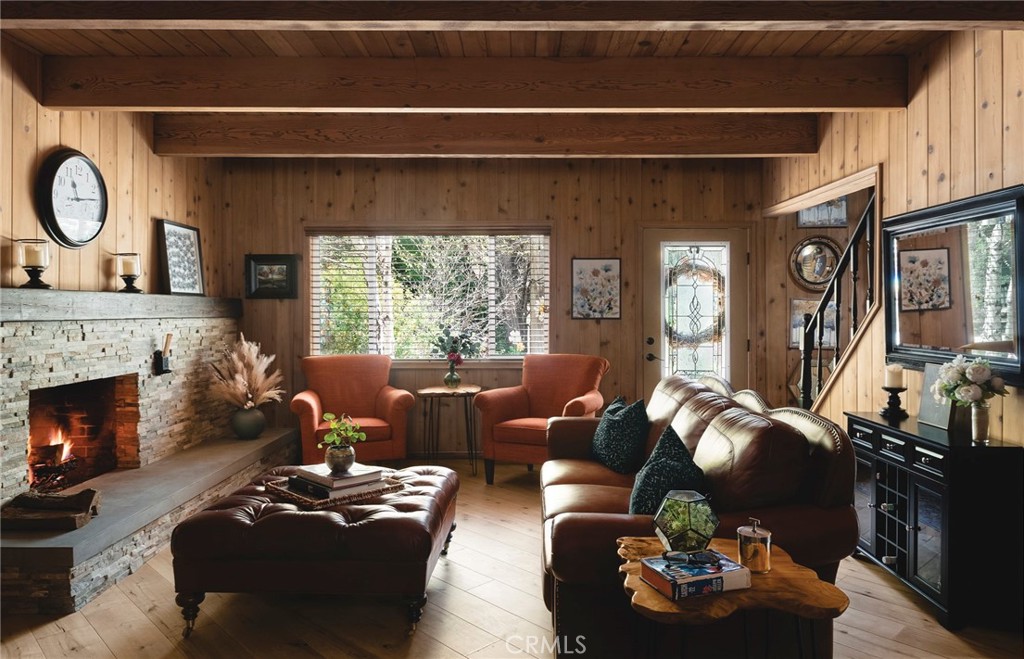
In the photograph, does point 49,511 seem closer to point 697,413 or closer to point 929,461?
point 697,413

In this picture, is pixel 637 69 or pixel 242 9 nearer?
pixel 242 9

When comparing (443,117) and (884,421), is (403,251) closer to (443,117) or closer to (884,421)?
(443,117)

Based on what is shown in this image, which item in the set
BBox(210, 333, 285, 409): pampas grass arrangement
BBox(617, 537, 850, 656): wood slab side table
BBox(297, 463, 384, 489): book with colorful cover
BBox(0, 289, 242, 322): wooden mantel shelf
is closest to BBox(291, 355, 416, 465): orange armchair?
BBox(210, 333, 285, 409): pampas grass arrangement

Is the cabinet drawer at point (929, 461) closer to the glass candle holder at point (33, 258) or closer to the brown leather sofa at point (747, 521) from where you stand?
the brown leather sofa at point (747, 521)

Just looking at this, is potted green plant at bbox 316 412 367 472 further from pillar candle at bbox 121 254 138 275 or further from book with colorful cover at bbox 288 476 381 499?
pillar candle at bbox 121 254 138 275

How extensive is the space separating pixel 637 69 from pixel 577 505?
2412 millimetres

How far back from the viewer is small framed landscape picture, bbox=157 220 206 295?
4664 mm

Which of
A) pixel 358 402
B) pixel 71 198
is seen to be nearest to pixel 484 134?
pixel 358 402

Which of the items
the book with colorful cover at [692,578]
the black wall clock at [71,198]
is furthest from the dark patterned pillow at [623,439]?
the black wall clock at [71,198]

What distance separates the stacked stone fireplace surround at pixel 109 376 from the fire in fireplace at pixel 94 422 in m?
0.06

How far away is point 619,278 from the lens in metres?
5.68

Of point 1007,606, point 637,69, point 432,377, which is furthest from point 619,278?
point 1007,606

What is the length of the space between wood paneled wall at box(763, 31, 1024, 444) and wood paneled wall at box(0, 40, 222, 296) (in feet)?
15.6

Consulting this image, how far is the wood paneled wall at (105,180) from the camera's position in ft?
10.9
